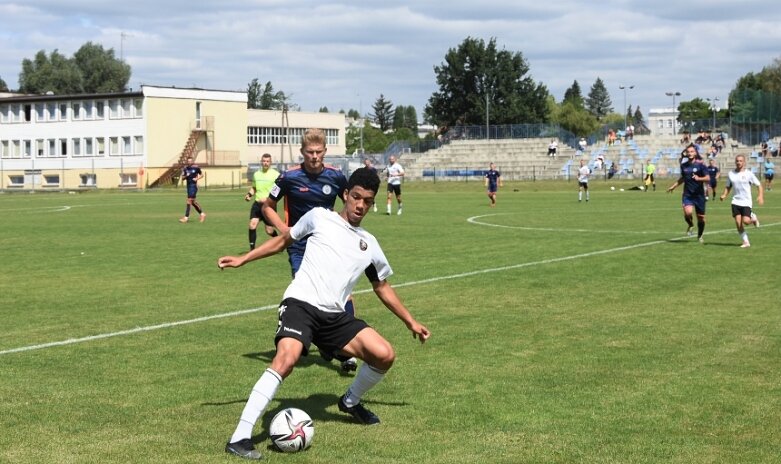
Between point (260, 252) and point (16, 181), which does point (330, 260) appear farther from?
point (16, 181)

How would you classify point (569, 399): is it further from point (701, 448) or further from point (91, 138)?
point (91, 138)

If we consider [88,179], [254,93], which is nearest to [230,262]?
[88,179]

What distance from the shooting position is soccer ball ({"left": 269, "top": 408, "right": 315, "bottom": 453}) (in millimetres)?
6988

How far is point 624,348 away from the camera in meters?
10.9

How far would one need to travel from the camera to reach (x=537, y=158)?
92.0 meters

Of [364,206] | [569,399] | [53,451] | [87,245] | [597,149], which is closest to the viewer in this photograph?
[53,451]

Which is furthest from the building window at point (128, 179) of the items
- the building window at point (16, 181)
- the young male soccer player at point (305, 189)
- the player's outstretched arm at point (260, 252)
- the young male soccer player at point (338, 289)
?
the young male soccer player at point (338, 289)

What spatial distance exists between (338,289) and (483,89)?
126 metres

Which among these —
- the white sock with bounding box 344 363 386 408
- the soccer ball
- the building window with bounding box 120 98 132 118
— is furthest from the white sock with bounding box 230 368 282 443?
the building window with bounding box 120 98 132 118

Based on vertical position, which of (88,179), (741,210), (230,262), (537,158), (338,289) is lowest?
(741,210)

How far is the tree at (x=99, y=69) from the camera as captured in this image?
154750 millimetres

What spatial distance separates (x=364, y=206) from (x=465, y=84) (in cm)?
12747

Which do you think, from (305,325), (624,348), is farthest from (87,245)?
(305,325)

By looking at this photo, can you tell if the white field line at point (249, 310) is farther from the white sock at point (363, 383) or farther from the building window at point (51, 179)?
the building window at point (51, 179)
